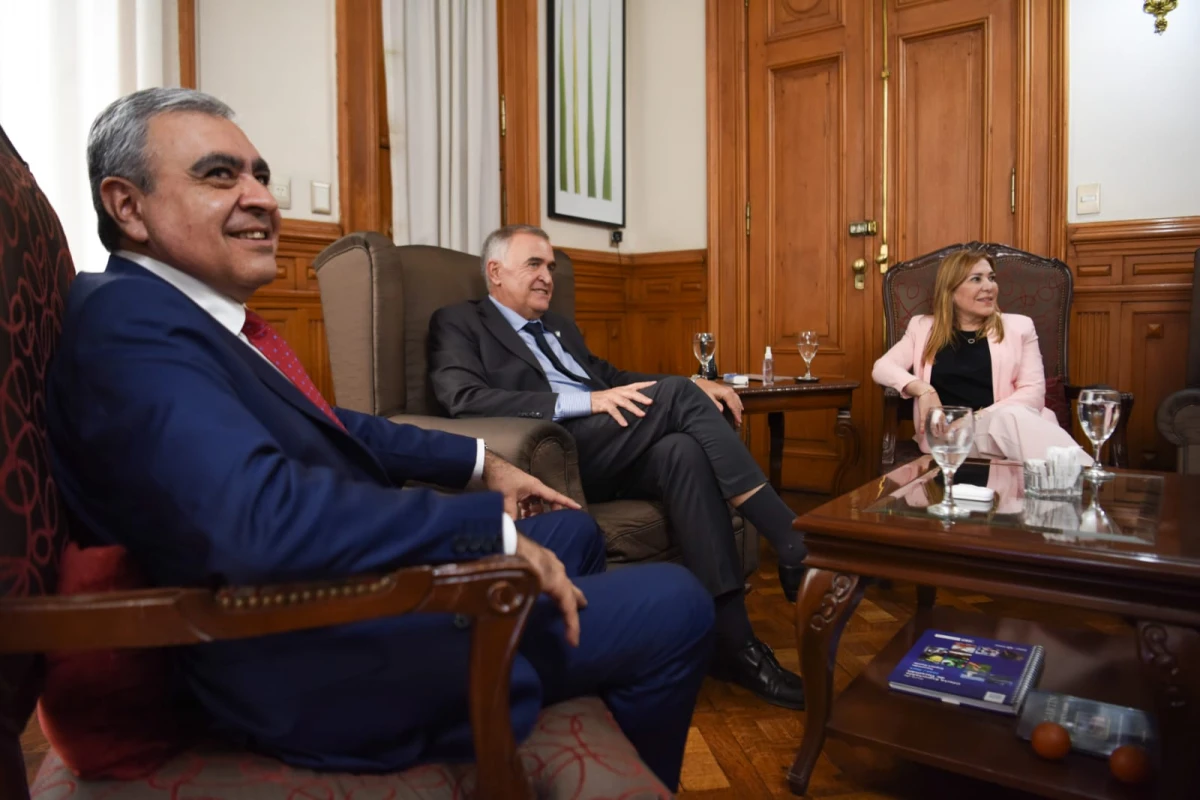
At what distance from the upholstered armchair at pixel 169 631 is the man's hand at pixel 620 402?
116 cm

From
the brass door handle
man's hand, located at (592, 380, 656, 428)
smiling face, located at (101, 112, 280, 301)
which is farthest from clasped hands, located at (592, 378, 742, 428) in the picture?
the brass door handle

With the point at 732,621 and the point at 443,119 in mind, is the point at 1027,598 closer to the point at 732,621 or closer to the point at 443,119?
the point at 732,621

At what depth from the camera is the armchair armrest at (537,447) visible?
1.68 m

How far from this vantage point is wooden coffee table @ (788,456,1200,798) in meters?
1.18

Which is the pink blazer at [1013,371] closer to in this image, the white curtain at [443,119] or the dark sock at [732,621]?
the dark sock at [732,621]

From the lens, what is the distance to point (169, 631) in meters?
0.70

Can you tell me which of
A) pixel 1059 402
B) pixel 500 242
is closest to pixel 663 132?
pixel 500 242

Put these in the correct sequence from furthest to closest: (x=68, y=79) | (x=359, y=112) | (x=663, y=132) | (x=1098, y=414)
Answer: (x=663, y=132) < (x=359, y=112) < (x=68, y=79) < (x=1098, y=414)

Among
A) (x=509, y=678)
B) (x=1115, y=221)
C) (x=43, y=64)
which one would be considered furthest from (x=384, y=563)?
(x=1115, y=221)

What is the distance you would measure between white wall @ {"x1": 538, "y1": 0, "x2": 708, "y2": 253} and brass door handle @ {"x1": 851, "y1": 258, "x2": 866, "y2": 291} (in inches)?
32.9

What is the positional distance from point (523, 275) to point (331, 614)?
5.97ft

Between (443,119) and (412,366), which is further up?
(443,119)

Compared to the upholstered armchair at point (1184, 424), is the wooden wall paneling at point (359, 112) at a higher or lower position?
higher

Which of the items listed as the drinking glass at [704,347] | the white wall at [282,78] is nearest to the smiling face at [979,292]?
the drinking glass at [704,347]
